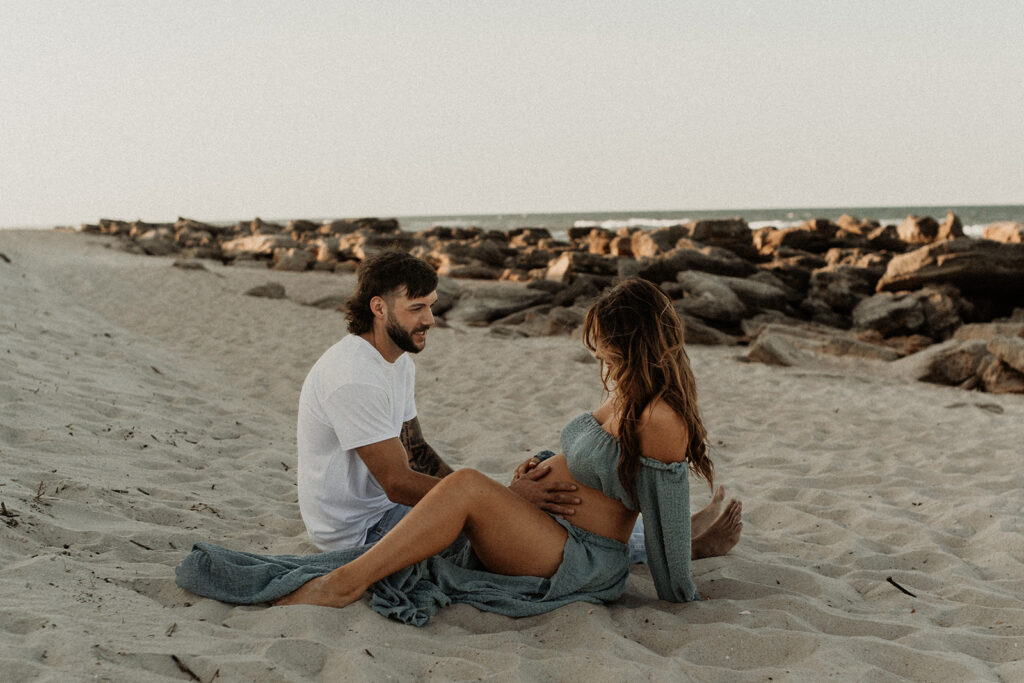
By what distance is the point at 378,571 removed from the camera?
114 inches

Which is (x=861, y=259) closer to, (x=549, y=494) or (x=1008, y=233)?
(x=1008, y=233)

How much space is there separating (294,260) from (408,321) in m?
18.5

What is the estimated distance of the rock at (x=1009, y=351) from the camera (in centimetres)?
836

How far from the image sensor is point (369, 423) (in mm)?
3070

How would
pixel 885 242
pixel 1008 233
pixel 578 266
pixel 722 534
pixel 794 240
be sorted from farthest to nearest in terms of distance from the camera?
1. pixel 885 242
2. pixel 794 240
3. pixel 1008 233
4. pixel 578 266
5. pixel 722 534

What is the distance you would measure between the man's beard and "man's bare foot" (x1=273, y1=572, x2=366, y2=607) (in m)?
0.96

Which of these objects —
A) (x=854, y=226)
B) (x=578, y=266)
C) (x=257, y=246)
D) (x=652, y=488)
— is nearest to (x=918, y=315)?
(x=578, y=266)

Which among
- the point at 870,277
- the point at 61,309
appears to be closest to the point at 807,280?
the point at 870,277

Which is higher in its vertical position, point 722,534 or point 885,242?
point 885,242

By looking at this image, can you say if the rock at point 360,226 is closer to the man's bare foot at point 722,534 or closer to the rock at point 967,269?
the rock at point 967,269

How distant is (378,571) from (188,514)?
1.42 metres

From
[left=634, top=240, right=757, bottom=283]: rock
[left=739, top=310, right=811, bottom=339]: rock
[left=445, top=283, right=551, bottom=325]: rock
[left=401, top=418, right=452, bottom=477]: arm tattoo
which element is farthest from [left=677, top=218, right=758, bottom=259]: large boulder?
[left=401, top=418, right=452, bottom=477]: arm tattoo

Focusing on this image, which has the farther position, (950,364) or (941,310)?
(941,310)

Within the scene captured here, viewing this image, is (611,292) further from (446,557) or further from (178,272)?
(178,272)
